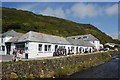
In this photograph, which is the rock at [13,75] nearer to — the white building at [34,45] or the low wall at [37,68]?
the low wall at [37,68]

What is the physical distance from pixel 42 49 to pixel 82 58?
865 centimetres

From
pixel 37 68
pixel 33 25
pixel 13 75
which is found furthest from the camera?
pixel 33 25

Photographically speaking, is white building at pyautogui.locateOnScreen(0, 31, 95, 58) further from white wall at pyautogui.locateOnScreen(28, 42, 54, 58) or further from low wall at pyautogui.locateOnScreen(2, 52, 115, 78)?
low wall at pyautogui.locateOnScreen(2, 52, 115, 78)

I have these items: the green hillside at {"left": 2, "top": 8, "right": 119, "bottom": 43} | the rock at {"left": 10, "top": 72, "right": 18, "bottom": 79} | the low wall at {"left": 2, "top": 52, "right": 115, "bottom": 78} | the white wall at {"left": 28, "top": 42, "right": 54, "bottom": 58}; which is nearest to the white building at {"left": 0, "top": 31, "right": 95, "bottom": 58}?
the white wall at {"left": 28, "top": 42, "right": 54, "bottom": 58}

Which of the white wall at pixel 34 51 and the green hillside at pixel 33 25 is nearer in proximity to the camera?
the white wall at pixel 34 51

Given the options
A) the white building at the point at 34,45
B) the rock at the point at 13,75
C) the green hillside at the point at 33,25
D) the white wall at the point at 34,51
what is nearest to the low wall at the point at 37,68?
the rock at the point at 13,75

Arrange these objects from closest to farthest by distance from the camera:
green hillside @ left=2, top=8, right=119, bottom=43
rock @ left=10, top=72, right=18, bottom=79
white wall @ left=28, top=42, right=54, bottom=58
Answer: rock @ left=10, top=72, right=18, bottom=79 → white wall @ left=28, top=42, right=54, bottom=58 → green hillside @ left=2, top=8, right=119, bottom=43

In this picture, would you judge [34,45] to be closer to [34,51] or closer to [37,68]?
[34,51]

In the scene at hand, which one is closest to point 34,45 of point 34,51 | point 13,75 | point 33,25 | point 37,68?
point 34,51

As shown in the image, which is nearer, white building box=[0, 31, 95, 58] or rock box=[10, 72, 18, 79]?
→ rock box=[10, 72, 18, 79]

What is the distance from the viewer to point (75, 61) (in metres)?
25.5

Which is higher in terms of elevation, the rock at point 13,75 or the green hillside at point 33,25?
the green hillside at point 33,25

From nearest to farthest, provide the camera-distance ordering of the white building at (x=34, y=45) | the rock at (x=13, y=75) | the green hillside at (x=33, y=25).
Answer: the rock at (x=13, y=75) < the white building at (x=34, y=45) < the green hillside at (x=33, y=25)

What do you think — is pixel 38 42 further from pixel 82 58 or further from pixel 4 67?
pixel 4 67
